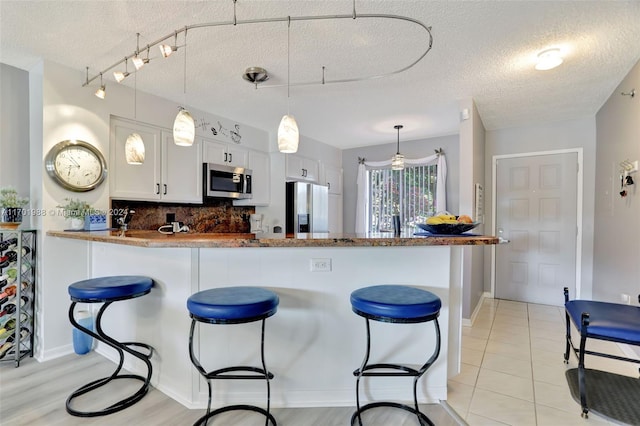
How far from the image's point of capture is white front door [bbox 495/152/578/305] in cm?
402

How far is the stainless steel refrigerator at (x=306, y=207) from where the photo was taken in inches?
181

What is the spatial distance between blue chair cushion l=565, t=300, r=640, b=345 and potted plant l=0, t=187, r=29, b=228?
158 inches

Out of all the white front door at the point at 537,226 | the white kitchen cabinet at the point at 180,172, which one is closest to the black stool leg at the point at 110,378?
the white kitchen cabinet at the point at 180,172

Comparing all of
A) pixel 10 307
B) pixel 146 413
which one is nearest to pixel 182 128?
pixel 146 413

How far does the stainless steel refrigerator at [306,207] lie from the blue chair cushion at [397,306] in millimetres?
2998

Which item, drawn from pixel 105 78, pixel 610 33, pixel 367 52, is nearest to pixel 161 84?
pixel 105 78

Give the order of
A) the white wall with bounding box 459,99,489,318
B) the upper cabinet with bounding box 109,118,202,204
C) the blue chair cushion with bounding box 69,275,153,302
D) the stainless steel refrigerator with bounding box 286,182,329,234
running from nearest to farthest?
the blue chair cushion with bounding box 69,275,153,302 < the upper cabinet with bounding box 109,118,202,204 < the white wall with bounding box 459,99,489,318 < the stainless steel refrigerator with bounding box 286,182,329,234

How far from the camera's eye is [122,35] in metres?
2.17

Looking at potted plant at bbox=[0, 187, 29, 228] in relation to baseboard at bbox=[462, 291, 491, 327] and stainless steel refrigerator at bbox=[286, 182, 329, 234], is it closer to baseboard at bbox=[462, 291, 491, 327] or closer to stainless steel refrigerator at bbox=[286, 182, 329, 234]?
stainless steel refrigerator at bbox=[286, 182, 329, 234]

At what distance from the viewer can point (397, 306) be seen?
1.51 m

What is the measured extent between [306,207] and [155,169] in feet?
7.07

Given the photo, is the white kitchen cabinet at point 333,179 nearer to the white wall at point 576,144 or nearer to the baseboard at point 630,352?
the white wall at point 576,144

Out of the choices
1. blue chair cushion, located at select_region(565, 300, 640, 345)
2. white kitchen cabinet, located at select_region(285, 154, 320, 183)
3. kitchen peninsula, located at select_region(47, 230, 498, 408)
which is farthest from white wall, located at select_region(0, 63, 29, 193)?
blue chair cushion, located at select_region(565, 300, 640, 345)

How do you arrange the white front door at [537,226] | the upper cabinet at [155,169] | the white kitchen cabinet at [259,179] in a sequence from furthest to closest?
the white kitchen cabinet at [259,179] → the white front door at [537,226] → the upper cabinet at [155,169]
